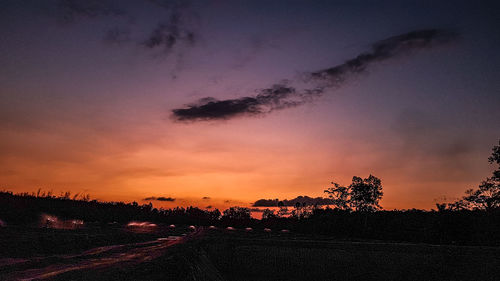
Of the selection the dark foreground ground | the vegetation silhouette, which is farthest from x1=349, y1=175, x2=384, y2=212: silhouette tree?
the dark foreground ground

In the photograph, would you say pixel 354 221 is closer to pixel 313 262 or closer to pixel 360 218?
pixel 360 218

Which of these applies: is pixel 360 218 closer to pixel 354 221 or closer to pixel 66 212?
pixel 354 221

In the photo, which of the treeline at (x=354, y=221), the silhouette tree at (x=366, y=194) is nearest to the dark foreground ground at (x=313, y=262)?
the treeline at (x=354, y=221)

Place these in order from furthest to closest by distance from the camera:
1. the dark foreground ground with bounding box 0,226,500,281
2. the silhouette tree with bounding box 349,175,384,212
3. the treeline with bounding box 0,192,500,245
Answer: the silhouette tree with bounding box 349,175,384,212, the treeline with bounding box 0,192,500,245, the dark foreground ground with bounding box 0,226,500,281

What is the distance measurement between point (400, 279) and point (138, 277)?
435 centimetres

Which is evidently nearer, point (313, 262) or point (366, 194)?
point (313, 262)

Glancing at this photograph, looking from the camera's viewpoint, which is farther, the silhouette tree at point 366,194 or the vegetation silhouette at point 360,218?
the silhouette tree at point 366,194

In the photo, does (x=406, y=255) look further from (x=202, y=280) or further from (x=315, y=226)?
(x=315, y=226)

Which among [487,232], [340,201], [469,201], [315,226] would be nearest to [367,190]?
[340,201]

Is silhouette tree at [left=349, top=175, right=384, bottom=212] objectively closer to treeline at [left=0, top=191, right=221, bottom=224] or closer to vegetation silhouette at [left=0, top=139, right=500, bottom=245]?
vegetation silhouette at [left=0, top=139, right=500, bottom=245]

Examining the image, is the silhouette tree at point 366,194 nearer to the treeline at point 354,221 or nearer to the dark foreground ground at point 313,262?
the treeline at point 354,221

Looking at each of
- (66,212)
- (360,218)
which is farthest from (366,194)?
(66,212)

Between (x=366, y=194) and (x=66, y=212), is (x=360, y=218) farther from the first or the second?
(x=66, y=212)

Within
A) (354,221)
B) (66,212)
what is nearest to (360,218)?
(354,221)
